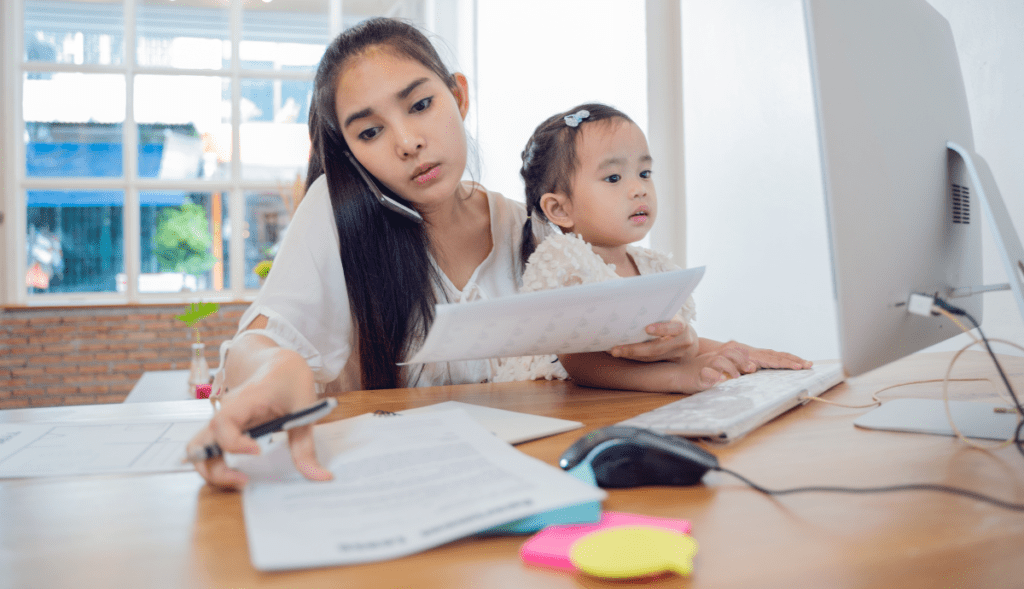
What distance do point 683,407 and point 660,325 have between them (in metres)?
0.16

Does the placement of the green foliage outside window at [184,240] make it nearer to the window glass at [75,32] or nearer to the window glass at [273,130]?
the window glass at [273,130]

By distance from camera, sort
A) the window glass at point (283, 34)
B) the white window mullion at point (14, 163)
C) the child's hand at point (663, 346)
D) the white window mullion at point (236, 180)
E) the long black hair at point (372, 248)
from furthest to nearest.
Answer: the window glass at point (283, 34) < the white window mullion at point (236, 180) < the white window mullion at point (14, 163) < the long black hair at point (372, 248) < the child's hand at point (663, 346)

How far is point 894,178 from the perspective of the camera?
0.61 m

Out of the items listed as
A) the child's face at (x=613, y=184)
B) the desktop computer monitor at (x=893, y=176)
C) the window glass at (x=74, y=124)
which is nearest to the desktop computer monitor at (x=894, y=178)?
the desktop computer monitor at (x=893, y=176)

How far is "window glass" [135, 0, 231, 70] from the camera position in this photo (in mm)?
4496

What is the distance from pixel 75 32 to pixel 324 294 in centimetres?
454

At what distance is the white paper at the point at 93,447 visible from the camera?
62cm

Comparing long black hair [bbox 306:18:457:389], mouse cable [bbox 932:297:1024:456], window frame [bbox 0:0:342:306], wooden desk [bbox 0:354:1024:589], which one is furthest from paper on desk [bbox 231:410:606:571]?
window frame [bbox 0:0:342:306]

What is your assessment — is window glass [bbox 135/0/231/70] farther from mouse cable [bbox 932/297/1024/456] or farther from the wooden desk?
mouse cable [bbox 932/297/1024/456]

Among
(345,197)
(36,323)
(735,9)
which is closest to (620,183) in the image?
(345,197)

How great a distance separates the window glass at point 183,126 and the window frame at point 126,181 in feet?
0.15

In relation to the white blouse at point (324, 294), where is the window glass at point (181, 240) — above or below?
above

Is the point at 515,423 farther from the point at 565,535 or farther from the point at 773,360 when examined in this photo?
the point at 773,360

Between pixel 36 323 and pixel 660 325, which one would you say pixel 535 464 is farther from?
pixel 36 323
